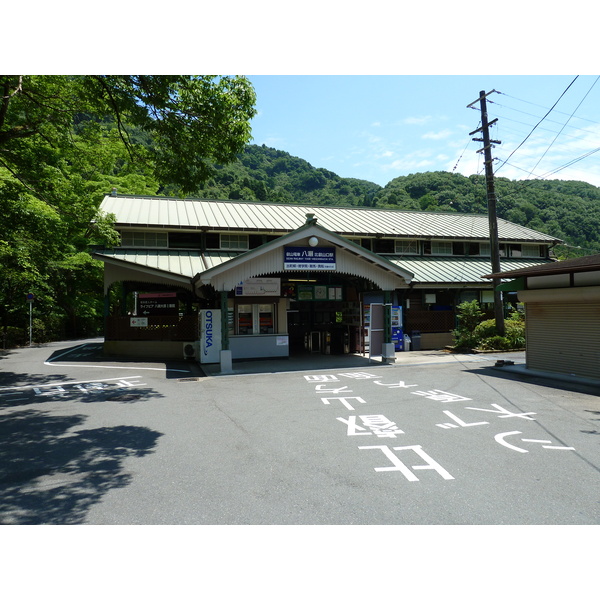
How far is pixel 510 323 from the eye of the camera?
804 inches

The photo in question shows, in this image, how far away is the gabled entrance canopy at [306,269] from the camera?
14.1 meters

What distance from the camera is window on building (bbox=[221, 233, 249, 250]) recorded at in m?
22.0

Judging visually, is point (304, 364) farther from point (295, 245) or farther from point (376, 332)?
point (295, 245)

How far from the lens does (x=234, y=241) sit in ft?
72.6

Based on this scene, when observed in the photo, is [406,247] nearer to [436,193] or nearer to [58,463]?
[58,463]

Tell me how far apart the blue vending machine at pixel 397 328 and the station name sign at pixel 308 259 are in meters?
5.10

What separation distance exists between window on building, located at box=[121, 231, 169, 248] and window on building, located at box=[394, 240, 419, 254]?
528 inches

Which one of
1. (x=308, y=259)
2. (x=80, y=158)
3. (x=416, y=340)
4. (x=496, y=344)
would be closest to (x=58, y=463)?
(x=308, y=259)

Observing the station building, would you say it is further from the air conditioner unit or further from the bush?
the bush

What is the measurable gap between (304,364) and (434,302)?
32.6 feet

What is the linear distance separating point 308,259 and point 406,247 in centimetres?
1187

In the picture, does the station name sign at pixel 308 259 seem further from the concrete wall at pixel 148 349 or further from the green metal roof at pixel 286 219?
the green metal roof at pixel 286 219

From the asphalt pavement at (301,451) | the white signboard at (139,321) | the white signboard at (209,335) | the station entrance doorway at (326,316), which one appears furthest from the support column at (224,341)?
the white signboard at (139,321)

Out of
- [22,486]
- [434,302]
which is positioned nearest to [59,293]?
[434,302]
